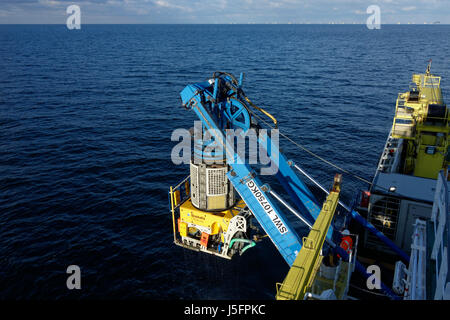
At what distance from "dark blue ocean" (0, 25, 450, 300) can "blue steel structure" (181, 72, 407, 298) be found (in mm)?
5245

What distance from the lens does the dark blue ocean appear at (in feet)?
67.8

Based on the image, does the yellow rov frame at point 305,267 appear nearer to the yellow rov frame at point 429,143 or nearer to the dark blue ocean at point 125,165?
the dark blue ocean at point 125,165

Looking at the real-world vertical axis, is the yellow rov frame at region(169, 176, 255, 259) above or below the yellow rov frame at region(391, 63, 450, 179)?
below

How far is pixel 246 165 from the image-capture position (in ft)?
56.6

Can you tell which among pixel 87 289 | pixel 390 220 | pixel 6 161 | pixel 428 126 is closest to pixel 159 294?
pixel 87 289

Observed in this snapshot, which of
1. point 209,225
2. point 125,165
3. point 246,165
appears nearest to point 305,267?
point 246,165

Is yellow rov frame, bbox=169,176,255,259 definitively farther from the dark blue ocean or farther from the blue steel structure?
the blue steel structure

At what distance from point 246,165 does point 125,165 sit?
21.9m

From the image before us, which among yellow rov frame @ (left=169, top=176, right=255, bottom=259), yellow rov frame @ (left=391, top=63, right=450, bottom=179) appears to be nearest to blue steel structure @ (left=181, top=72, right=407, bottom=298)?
yellow rov frame @ (left=169, top=176, right=255, bottom=259)

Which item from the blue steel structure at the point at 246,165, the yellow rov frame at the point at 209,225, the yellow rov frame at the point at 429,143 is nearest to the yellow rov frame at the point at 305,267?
the blue steel structure at the point at 246,165

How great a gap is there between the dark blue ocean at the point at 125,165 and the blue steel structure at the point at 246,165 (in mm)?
5245

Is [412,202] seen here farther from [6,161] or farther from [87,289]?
[6,161]

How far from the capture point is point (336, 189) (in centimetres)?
1496

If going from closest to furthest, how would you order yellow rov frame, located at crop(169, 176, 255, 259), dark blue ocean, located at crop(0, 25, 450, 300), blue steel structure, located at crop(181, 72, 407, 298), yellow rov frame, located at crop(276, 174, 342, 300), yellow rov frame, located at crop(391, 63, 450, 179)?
1. yellow rov frame, located at crop(276, 174, 342, 300)
2. blue steel structure, located at crop(181, 72, 407, 298)
3. yellow rov frame, located at crop(169, 176, 255, 259)
4. dark blue ocean, located at crop(0, 25, 450, 300)
5. yellow rov frame, located at crop(391, 63, 450, 179)
